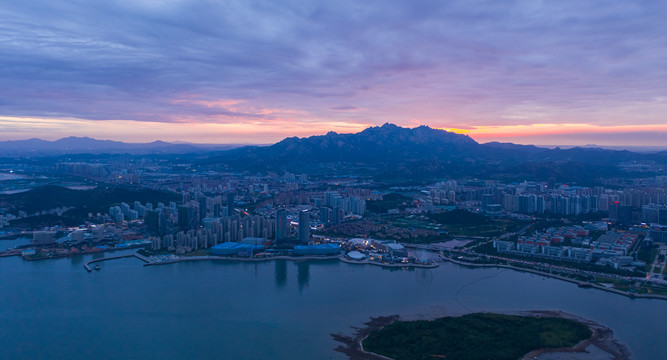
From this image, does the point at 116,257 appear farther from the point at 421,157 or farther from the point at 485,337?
the point at 421,157

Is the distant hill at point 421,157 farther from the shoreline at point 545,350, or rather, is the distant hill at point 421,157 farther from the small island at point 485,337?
the small island at point 485,337

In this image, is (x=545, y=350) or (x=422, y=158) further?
(x=422, y=158)

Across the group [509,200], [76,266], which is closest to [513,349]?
[76,266]

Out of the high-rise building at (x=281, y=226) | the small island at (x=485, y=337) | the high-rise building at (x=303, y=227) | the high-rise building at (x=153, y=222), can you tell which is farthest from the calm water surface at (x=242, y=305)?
the high-rise building at (x=153, y=222)

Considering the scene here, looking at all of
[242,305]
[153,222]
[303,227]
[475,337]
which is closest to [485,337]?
[475,337]

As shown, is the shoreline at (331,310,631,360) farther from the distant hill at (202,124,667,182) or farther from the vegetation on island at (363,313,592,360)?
the distant hill at (202,124,667,182)
